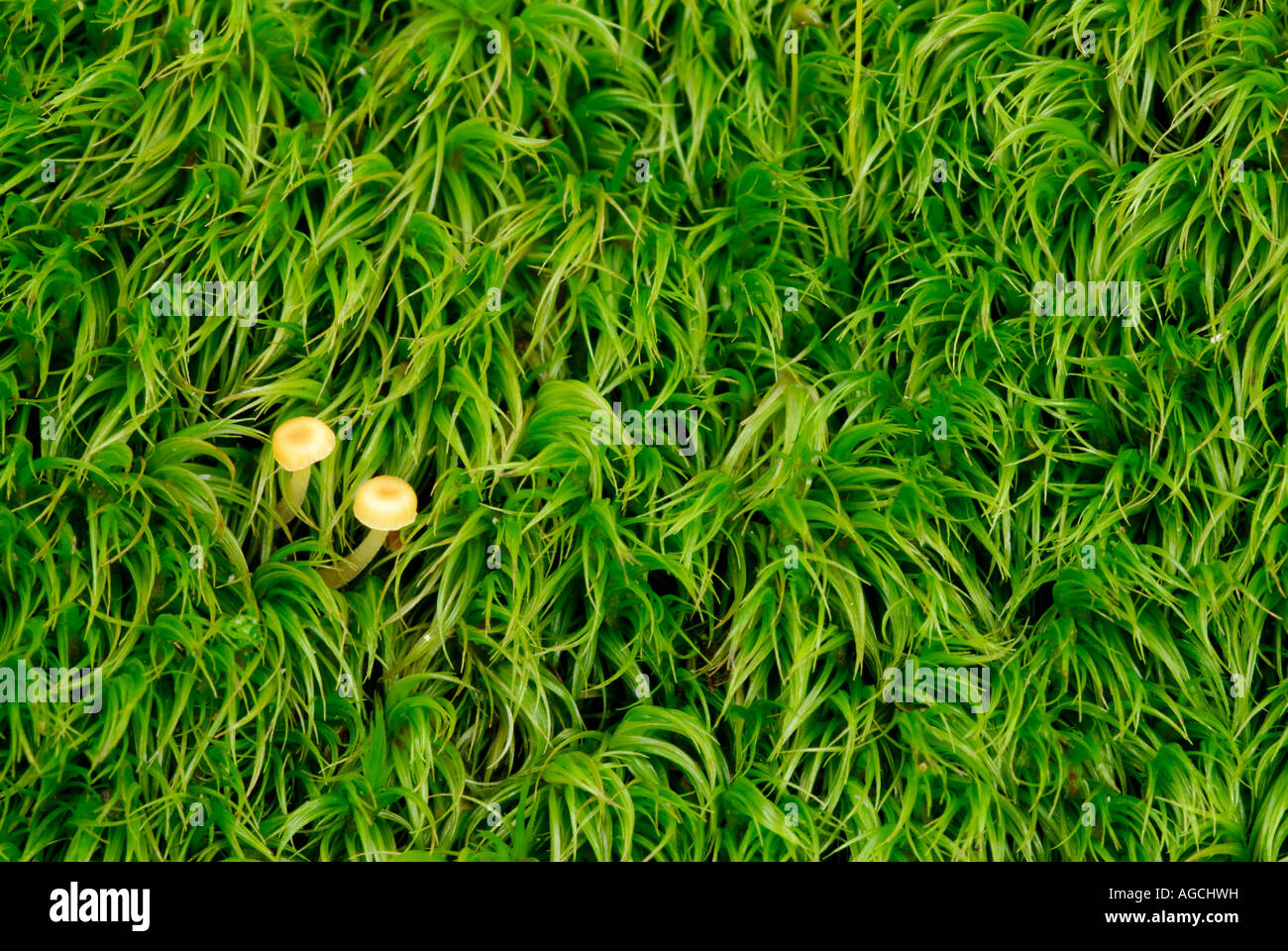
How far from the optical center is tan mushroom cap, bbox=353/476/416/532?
1191mm

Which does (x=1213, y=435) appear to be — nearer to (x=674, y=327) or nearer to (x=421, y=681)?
(x=674, y=327)

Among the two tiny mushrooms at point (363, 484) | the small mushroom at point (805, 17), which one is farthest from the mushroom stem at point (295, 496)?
the small mushroom at point (805, 17)

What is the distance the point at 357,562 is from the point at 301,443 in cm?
18

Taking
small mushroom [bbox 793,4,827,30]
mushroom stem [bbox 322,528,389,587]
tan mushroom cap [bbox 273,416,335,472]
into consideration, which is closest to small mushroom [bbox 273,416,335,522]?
tan mushroom cap [bbox 273,416,335,472]

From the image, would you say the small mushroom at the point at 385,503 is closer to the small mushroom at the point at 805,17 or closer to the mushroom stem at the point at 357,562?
the mushroom stem at the point at 357,562

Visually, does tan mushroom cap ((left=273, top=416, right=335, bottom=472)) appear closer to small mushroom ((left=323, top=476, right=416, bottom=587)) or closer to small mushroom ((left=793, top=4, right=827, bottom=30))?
small mushroom ((left=323, top=476, right=416, bottom=587))

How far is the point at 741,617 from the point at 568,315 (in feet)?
1.53

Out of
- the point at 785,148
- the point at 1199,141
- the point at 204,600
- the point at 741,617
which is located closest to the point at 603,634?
the point at 741,617

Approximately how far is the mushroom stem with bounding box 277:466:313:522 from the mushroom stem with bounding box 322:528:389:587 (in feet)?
0.27

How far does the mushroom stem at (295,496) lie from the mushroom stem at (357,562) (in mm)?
83

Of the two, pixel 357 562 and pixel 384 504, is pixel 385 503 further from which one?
pixel 357 562

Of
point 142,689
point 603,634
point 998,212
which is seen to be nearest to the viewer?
point 142,689

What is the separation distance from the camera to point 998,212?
140cm

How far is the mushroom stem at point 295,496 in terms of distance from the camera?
49.1 inches
